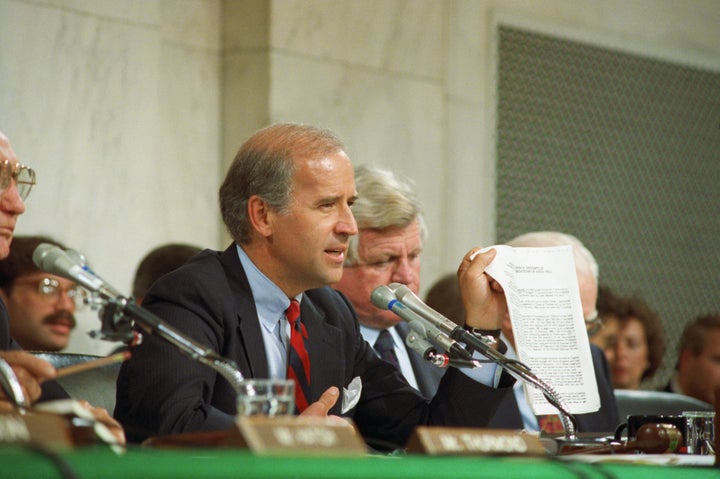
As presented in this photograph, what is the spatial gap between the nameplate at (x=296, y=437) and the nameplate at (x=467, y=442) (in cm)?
12

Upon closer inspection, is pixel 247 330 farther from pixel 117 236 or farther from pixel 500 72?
pixel 500 72

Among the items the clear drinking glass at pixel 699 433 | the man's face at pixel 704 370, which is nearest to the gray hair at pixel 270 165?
the clear drinking glass at pixel 699 433

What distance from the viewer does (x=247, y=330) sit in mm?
2936

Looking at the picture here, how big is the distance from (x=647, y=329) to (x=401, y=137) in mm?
1431

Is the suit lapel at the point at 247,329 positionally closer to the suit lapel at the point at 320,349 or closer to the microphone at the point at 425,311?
the suit lapel at the point at 320,349

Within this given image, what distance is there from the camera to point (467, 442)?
1957mm

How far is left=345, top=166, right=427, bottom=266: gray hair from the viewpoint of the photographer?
3.98 meters

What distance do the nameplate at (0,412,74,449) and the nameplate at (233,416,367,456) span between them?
224 mm

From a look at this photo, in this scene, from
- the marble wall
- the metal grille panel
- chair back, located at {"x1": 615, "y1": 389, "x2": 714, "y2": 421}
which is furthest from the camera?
the metal grille panel

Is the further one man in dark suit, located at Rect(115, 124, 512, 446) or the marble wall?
the marble wall

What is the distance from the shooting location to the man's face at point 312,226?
122 inches

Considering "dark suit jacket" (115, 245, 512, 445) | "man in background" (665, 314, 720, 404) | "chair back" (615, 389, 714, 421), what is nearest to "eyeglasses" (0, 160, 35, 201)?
"dark suit jacket" (115, 245, 512, 445)

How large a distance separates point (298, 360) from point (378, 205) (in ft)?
3.44

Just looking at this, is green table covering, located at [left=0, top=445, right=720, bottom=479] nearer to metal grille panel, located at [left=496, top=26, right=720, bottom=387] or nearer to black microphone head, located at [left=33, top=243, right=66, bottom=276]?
black microphone head, located at [left=33, top=243, right=66, bottom=276]
